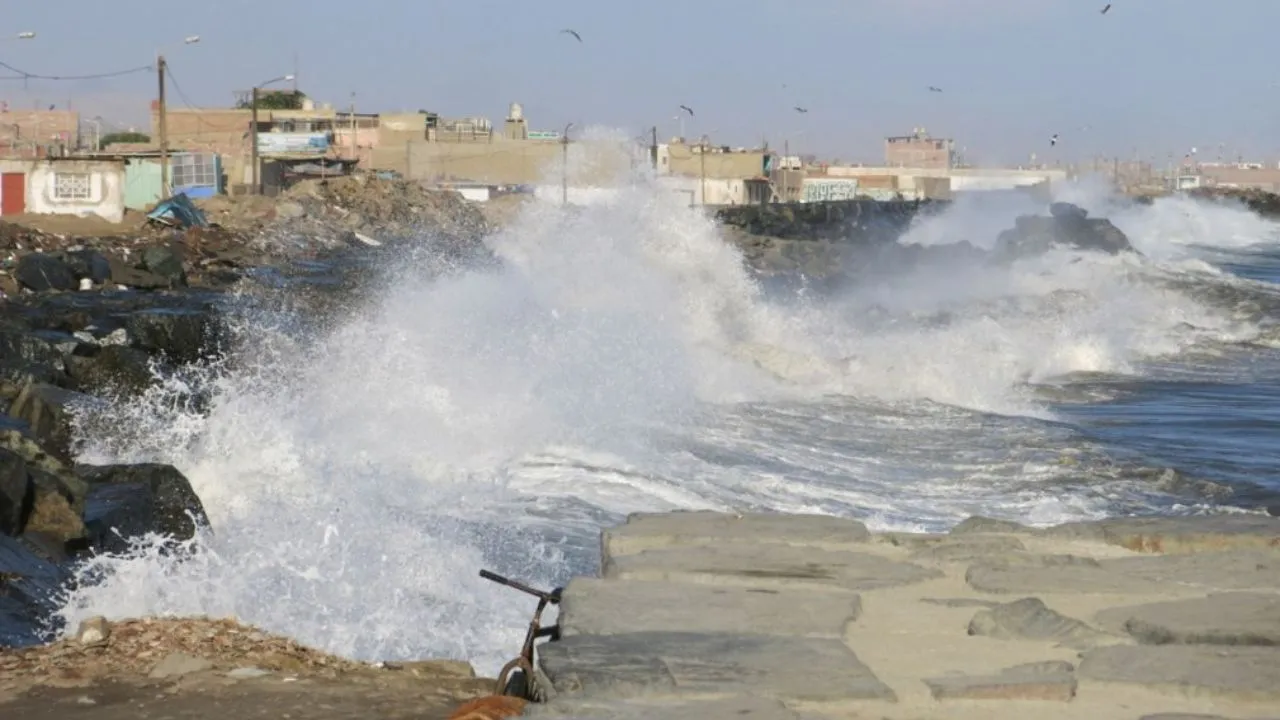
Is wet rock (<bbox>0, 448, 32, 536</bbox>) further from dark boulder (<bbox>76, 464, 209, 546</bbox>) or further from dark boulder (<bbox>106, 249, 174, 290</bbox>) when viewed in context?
dark boulder (<bbox>106, 249, 174, 290</bbox>)

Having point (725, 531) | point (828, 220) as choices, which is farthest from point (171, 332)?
point (828, 220)

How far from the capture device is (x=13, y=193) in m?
39.8

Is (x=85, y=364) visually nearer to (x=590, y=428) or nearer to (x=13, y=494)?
(x=590, y=428)

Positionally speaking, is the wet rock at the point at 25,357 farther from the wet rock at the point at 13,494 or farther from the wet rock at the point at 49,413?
the wet rock at the point at 13,494

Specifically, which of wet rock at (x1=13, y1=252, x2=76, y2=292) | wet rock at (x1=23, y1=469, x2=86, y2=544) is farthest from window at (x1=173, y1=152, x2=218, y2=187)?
wet rock at (x1=23, y1=469, x2=86, y2=544)

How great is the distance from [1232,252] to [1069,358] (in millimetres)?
49378

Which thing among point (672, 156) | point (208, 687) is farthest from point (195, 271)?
point (672, 156)

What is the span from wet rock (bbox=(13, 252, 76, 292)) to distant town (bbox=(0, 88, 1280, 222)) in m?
14.6

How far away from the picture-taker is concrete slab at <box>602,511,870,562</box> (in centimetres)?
443

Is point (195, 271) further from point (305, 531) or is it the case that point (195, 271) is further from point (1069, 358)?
point (305, 531)

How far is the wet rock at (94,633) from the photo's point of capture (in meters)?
4.96

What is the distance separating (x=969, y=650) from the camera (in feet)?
11.6

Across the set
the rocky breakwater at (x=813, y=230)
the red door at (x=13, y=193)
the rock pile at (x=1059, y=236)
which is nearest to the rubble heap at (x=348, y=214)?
the red door at (x=13, y=193)

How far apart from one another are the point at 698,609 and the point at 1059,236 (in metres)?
50.0
